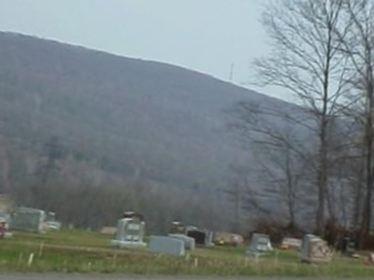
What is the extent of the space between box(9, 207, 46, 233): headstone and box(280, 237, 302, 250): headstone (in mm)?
11646

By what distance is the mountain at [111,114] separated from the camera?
4749 inches

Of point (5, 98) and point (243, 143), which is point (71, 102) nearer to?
point (5, 98)

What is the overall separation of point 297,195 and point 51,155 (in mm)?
65098

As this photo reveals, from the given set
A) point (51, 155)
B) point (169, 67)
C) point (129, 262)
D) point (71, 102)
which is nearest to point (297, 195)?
point (129, 262)

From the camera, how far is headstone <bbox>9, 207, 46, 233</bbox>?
41.2 m

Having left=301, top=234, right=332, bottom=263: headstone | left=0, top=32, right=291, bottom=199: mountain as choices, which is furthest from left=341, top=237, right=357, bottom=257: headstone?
left=0, top=32, right=291, bottom=199: mountain

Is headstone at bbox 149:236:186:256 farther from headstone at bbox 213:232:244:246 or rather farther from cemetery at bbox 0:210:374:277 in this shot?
headstone at bbox 213:232:244:246

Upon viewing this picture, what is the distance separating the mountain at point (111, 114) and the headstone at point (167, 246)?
221ft

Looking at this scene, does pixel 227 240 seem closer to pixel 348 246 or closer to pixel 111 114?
pixel 348 246

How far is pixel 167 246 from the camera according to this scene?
1251 inches

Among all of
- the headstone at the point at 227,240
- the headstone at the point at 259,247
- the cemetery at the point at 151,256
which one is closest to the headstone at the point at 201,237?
the cemetery at the point at 151,256

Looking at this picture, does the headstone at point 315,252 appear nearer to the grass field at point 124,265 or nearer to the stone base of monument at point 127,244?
the grass field at point 124,265

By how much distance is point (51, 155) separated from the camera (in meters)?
118

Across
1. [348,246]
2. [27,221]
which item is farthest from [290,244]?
[27,221]
